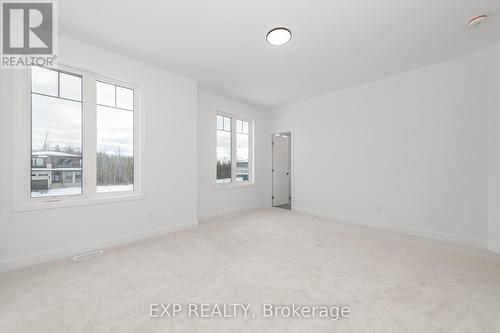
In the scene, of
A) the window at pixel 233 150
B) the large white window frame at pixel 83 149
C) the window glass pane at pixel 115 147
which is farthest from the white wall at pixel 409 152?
the window glass pane at pixel 115 147

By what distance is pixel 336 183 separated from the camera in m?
4.79

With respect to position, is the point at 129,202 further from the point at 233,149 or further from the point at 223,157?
the point at 233,149

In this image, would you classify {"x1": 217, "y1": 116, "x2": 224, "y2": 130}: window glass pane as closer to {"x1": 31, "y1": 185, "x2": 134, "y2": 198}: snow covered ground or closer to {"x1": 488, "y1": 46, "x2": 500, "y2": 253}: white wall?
{"x1": 31, "y1": 185, "x2": 134, "y2": 198}: snow covered ground

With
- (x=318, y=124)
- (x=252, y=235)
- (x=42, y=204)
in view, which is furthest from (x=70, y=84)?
(x=318, y=124)

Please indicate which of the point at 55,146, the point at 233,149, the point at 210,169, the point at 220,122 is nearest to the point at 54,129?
the point at 55,146

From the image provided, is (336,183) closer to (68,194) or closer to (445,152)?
(445,152)

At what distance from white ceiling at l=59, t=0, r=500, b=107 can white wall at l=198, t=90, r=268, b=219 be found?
1041mm

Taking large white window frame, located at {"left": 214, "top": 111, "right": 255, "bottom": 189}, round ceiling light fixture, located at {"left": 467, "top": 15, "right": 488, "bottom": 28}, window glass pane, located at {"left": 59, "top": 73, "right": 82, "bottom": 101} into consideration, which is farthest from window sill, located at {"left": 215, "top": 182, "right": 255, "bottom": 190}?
round ceiling light fixture, located at {"left": 467, "top": 15, "right": 488, "bottom": 28}

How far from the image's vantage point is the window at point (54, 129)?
266cm

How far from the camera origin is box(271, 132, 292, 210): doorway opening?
6.33 metres

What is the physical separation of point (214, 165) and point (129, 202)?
6.68 ft

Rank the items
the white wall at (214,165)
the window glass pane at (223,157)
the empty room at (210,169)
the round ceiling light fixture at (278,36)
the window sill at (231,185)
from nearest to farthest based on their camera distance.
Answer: the empty room at (210,169) < the round ceiling light fixture at (278,36) < the white wall at (214,165) < the window sill at (231,185) < the window glass pane at (223,157)

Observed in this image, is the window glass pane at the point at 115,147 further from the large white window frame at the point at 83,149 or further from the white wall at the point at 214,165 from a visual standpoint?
the white wall at the point at 214,165

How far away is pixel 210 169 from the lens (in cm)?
485
